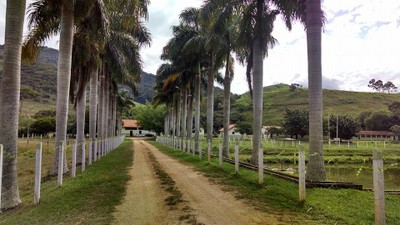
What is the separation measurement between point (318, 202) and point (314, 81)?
15.7ft

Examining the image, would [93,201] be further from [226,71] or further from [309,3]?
[226,71]

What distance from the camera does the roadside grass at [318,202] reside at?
717cm

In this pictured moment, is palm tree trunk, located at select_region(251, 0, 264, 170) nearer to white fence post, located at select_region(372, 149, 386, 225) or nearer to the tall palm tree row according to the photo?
the tall palm tree row

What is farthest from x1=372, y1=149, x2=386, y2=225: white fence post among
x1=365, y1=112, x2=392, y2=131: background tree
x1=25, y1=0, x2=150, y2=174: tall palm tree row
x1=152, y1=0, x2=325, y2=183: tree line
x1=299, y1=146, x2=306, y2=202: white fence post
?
x1=365, y1=112, x2=392, y2=131: background tree

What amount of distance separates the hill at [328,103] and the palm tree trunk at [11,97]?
4462 inches

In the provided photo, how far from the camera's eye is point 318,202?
8.48 metres

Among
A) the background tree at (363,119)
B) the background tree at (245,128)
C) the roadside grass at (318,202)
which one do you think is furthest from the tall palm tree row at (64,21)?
the background tree at (363,119)

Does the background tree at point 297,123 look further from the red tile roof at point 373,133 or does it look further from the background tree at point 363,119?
the background tree at point 363,119

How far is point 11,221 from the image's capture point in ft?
23.9

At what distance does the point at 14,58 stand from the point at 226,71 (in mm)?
16274

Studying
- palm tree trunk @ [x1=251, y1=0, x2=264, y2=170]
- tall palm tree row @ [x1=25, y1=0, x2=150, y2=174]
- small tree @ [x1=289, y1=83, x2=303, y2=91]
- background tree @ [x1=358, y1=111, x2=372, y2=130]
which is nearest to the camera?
tall palm tree row @ [x1=25, y1=0, x2=150, y2=174]

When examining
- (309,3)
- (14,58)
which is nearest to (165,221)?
(14,58)

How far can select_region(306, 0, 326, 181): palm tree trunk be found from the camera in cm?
1168

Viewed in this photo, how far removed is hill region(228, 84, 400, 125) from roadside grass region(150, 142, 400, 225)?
362 ft
